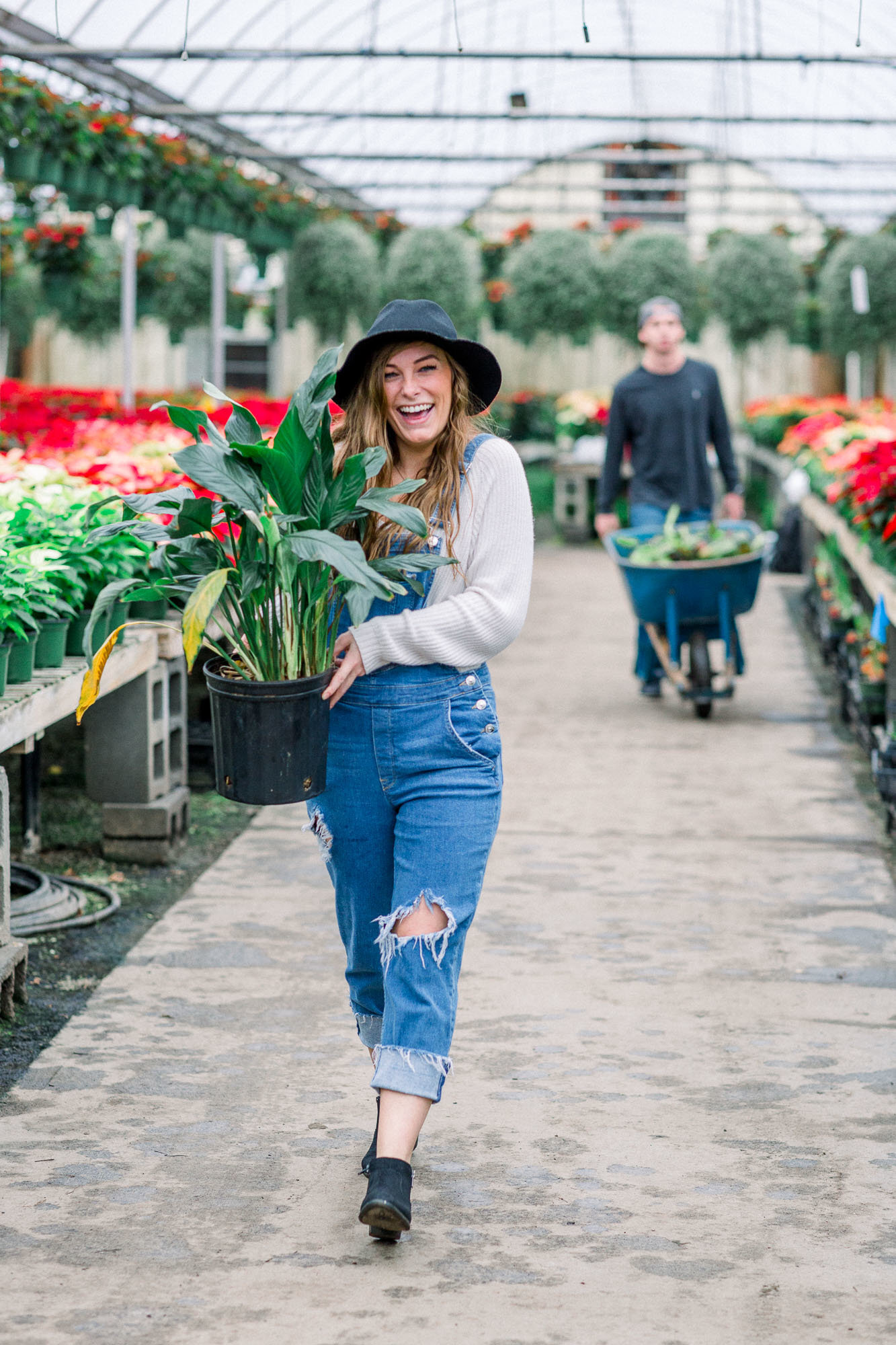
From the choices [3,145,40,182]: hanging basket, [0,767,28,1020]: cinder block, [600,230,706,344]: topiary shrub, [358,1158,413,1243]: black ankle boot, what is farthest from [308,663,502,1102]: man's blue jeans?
[600,230,706,344]: topiary shrub

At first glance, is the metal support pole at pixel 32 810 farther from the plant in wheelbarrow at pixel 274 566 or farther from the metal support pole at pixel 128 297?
the metal support pole at pixel 128 297

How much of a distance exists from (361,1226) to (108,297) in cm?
1080

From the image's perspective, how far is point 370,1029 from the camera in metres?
2.56

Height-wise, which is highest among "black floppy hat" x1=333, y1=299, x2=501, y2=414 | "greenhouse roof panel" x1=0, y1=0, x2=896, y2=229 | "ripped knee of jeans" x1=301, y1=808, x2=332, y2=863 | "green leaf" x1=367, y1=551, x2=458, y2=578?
"greenhouse roof panel" x1=0, y1=0, x2=896, y2=229

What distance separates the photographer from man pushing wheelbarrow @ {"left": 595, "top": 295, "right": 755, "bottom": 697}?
637 cm

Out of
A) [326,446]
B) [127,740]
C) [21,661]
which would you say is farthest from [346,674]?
[127,740]

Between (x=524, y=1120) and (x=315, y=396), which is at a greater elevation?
(x=315, y=396)

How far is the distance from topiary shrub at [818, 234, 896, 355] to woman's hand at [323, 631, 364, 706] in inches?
406

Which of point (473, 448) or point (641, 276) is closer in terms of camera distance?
point (473, 448)

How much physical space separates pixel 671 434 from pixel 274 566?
169 inches

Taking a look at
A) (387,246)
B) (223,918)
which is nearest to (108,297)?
(387,246)

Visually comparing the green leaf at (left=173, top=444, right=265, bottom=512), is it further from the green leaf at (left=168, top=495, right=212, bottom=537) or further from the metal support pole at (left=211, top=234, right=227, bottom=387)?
the metal support pole at (left=211, top=234, right=227, bottom=387)

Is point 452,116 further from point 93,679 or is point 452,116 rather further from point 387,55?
point 93,679

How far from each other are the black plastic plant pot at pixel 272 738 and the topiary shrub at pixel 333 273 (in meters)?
9.38
